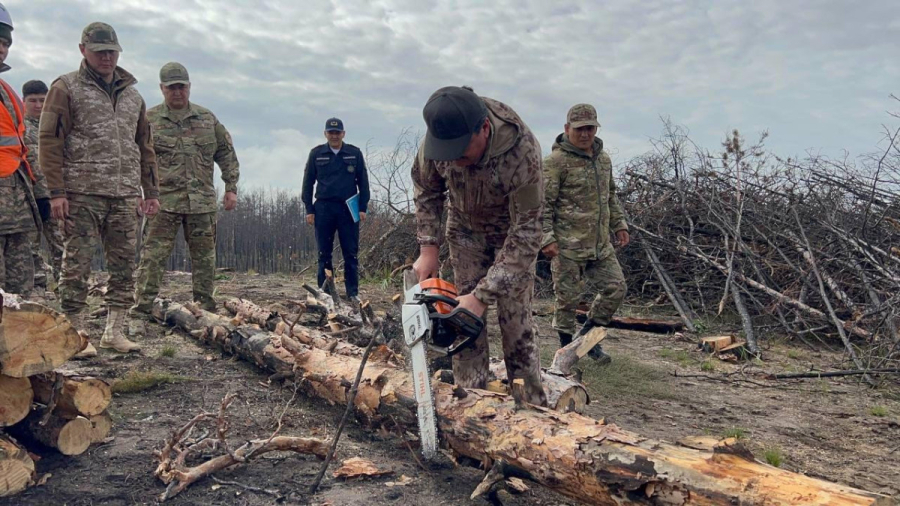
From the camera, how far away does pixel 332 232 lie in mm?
7609

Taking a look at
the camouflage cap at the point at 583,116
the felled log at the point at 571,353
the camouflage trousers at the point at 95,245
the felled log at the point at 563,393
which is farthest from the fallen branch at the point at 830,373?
the camouflage trousers at the point at 95,245

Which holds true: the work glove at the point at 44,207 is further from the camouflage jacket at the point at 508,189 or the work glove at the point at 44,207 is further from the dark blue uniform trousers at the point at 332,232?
the dark blue uniform trousers at the point at 332,232

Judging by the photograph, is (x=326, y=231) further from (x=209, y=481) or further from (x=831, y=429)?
(x=831, y=429)

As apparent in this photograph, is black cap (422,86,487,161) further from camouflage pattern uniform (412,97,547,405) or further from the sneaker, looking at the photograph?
the sneaker

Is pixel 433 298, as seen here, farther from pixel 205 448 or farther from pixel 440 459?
pixel 205 448

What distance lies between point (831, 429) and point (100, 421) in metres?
4.31

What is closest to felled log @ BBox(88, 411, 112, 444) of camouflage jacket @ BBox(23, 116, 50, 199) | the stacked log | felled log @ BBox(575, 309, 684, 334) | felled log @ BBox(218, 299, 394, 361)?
the stacked log

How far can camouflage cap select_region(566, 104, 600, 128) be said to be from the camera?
16.9ft

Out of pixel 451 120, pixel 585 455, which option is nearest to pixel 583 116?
pixel 451 120

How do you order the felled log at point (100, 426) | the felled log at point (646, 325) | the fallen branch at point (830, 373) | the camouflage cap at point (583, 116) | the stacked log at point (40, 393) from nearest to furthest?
the stacked log at point (40, 393), the felled log at point (100, 426), the fallen branch at point (830, 373), the camouflage cap at point (583, 116), the felled log at point (646, 325)

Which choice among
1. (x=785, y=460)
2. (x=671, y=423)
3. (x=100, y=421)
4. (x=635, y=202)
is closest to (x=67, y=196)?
(x=100, y=421)

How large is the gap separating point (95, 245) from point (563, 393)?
3.61m

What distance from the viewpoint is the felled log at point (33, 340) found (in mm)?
2555

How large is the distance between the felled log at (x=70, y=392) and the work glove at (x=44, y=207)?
2115mm
